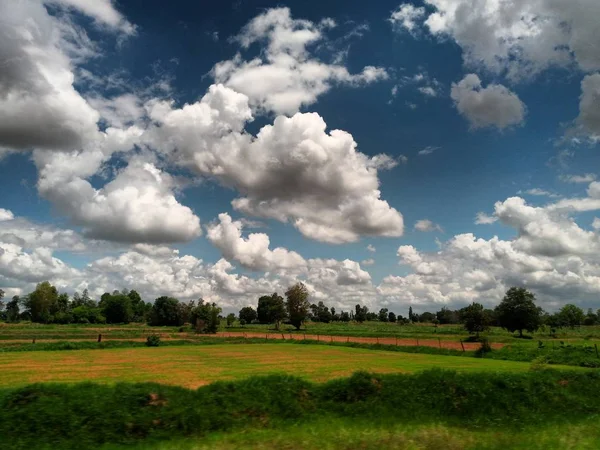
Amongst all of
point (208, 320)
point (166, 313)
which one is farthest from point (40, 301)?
point (208, 320)

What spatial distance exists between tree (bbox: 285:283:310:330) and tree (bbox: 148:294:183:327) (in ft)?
204

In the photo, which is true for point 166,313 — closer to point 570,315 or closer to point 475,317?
point 475,317

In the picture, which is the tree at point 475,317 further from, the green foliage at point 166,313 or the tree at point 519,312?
the green foliage at point 166,313

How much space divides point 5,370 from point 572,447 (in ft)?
144

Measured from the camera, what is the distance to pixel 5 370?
3941 cm

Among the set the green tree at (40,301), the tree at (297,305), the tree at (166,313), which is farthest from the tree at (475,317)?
the green tree at (40,301)

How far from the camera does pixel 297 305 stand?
155 m

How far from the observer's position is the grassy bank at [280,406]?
49.9 feet

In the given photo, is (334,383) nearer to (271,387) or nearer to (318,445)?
(271,387)

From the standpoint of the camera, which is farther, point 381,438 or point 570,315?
point 570,315

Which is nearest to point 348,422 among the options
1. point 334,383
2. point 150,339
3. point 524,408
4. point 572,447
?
point 334,383

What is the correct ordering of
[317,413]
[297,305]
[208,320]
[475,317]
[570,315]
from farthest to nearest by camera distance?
[570,315]
[297,305]
[208,320]
[475,317]
[317,413]

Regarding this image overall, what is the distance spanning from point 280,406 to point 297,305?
13733 cm

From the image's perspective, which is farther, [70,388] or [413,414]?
[413,414]
